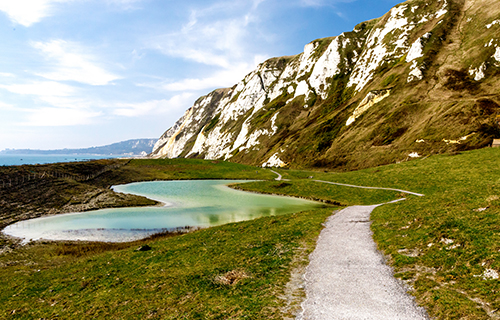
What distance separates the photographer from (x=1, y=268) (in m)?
24.6

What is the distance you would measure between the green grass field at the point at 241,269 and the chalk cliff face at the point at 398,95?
74.3 metres

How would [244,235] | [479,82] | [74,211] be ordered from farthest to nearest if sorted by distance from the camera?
[479,82] → [74,211] → [244,235]

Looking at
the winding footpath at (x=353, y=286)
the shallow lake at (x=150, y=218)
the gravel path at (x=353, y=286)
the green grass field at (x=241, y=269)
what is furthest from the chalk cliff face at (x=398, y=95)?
the gravel path at (x=353, y=286)

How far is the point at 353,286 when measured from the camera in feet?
46.6

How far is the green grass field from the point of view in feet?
41.7

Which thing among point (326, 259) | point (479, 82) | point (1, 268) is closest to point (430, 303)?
point (326, 259)

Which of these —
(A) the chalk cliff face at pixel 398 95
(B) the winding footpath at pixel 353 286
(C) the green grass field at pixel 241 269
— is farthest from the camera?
(A) the chalk cliff face at pixel 398 95

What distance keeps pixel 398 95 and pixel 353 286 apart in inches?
4990

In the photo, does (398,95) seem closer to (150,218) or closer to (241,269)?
(150,218)

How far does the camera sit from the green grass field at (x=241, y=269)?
12.7 meters

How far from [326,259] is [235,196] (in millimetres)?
51539

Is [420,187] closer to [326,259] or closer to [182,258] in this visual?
[326,259]

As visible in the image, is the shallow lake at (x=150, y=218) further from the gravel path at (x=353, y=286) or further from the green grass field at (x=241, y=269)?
the gravel path at (x=353, y=286)

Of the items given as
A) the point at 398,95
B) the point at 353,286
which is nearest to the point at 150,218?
the point at 353,286
